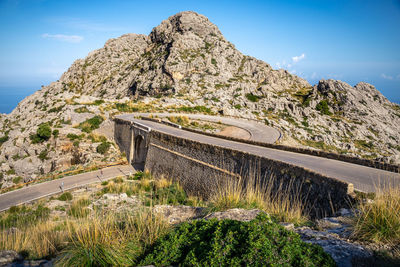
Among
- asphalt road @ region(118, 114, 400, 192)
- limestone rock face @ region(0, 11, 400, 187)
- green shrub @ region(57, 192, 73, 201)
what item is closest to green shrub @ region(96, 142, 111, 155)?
limestone rock face @ region(0, 11, 400, 187)

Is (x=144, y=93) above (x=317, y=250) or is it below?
above

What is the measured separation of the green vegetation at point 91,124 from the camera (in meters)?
26.4

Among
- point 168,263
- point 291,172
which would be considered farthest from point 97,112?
point 168,263

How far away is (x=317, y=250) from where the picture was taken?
2.74m

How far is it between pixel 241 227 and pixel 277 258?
51cm

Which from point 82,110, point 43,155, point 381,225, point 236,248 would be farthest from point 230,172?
point 82,110

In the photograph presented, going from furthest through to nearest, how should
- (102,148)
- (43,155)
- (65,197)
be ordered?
(102,148)
(43,155)
(65,197)

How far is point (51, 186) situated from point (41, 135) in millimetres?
10758

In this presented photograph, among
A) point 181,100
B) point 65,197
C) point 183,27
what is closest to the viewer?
point 65,197

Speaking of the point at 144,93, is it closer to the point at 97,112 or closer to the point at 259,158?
the point at 97,112

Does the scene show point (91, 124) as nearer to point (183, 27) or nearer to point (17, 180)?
point (17, 180)

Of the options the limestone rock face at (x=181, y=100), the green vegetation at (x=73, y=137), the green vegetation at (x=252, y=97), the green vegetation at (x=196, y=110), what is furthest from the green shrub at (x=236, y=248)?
the green vegetation at (x=252, y=97)

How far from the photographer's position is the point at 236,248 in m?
2.60

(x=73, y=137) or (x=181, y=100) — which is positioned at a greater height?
(x=181, y=100)
